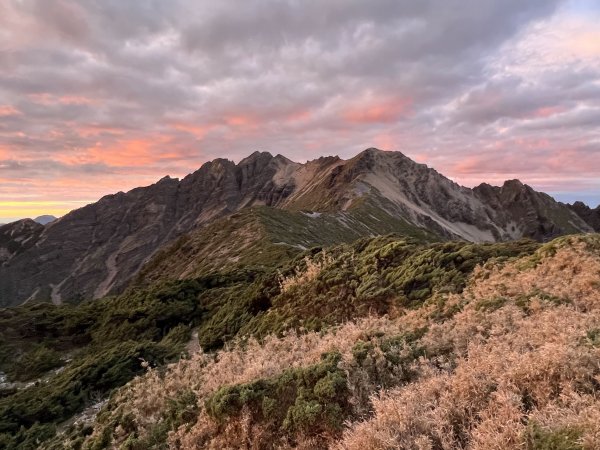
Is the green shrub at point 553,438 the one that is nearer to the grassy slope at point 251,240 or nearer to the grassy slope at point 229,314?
the grassy slope at point 229,314

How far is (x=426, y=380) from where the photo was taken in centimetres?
788

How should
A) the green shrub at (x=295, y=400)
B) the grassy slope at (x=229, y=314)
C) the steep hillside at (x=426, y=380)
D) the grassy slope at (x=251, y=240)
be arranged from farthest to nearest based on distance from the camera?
the grassy slope at (x=251, y=240) → the grassy slope at (x=229, y=314) → the green shrub at (x=295, y=400) → the steep hillside at (x=426, y=380)

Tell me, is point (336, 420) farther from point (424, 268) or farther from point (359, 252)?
point (359, 252)

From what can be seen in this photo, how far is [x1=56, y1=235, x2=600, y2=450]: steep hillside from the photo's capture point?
6.20 meters

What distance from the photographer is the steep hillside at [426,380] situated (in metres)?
6.20

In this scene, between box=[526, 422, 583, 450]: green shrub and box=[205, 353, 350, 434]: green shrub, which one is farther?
box=[205, 353, 350, 434]: green shrub

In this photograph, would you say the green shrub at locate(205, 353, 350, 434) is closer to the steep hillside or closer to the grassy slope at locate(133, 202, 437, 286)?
the steep hillside

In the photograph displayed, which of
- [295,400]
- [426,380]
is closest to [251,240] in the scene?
[295,400]

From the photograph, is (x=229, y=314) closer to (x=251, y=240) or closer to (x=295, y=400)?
(x=295, y=400)

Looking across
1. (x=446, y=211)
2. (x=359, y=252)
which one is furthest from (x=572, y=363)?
(x=446, y=211)

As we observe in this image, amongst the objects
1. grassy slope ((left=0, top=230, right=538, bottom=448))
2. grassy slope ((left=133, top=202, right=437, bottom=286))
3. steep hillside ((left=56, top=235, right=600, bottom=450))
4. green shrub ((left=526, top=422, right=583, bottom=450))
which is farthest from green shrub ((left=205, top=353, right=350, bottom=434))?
grassy slope ((left=133, top=202, right=437, bottom=286))

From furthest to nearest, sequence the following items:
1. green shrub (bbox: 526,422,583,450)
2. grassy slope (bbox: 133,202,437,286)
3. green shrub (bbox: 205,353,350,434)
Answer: grassy slope (bbox: 133,202,437,286)
green shrub (bbox: 205,353,350,434)
green shrub (bbox: 526,422,583,450)

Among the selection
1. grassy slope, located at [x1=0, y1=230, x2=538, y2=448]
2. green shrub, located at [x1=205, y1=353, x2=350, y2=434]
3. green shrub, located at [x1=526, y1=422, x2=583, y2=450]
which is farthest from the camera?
grassy slope, located at [x1=0, y1=230, x2=538, y2=448]

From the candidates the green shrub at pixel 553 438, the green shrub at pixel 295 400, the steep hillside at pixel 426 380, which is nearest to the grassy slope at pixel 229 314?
→ the green shrub at pixel 295 400
